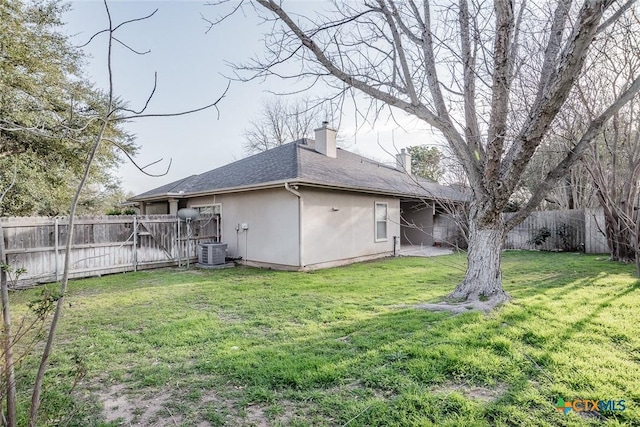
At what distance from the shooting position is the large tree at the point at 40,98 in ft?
27.7

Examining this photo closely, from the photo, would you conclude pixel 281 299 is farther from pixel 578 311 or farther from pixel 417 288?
pixel 578 311

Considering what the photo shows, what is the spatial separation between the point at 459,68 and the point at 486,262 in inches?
120

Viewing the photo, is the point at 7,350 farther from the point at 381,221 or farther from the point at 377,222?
the point at 381,221

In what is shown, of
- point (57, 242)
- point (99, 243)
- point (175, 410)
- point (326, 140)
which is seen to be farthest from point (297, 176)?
point (175, 410)

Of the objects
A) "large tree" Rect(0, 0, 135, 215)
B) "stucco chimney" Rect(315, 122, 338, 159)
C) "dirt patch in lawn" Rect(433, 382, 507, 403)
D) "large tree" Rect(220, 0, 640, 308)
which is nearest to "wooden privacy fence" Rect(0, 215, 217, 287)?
"large tree" Rect(0, 0, 135, 215)

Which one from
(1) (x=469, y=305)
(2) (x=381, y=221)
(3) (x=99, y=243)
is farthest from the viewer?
(2) (x=381, y=221)

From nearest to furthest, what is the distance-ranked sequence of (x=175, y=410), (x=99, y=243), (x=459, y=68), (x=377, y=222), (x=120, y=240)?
(x=175, y=410)
(x=459, y=68)
(x=99, y=243)
(x=120, y=240)
(x=377, y=222)

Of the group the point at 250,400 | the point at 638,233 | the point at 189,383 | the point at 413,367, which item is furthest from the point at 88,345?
the point at 638,233

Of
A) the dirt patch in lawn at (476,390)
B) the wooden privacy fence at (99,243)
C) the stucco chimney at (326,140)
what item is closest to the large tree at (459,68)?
the dirt patch in lawn at (476,390)

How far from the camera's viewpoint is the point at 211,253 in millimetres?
9844

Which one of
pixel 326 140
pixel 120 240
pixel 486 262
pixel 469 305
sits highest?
pixel 326 140

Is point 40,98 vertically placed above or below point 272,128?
below

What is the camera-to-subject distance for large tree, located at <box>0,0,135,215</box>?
843 cm

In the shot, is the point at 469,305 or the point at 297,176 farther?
the point at 297,176
